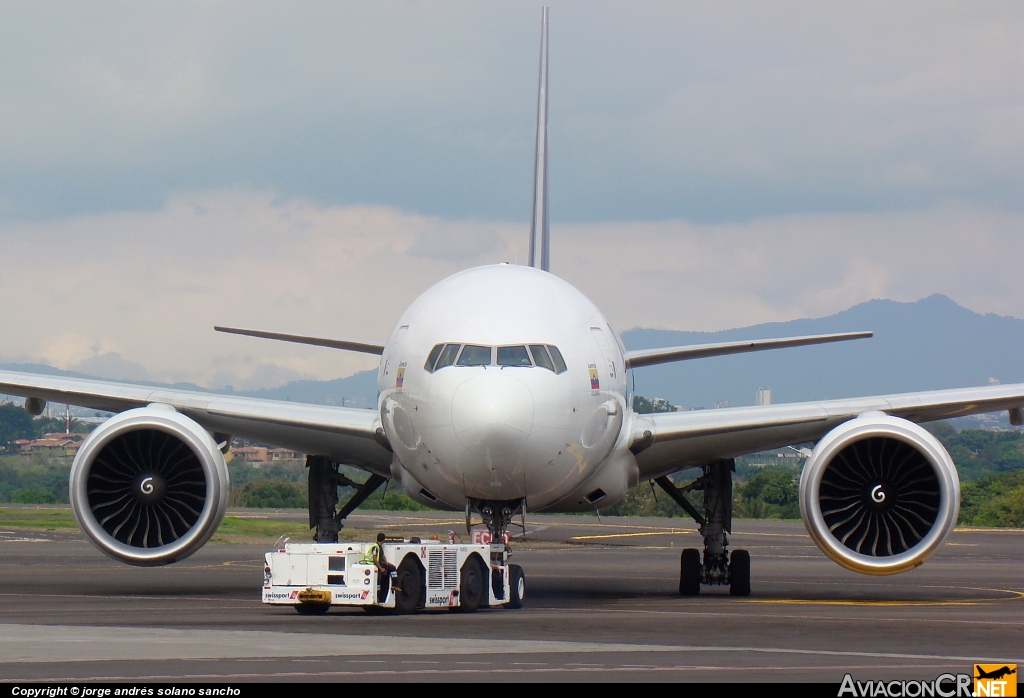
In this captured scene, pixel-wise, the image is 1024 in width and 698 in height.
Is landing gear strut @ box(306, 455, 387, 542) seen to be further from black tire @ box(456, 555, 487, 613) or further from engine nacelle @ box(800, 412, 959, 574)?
engine nacelle @ box(800, 412, 959, 574)

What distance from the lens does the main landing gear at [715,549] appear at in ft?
71.5

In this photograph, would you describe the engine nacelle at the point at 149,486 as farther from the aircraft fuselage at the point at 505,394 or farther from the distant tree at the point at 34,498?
the distant tree at the point at 34,498

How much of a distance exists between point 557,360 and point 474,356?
1014mm

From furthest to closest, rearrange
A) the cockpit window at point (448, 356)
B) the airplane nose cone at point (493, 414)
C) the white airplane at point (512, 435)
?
the cockpit window at point (448, 356)
the white airplane at point (512, 435)
the airplane nose cone at point (493, 414)

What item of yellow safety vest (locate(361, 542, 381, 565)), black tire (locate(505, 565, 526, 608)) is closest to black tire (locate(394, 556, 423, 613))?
yellow safety vest (locate(361, 542, 381, 565))

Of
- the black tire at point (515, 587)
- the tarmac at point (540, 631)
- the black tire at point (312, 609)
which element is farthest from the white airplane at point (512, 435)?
the black tire at point (312, 609)

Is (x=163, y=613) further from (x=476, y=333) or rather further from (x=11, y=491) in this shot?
(x=11, y=491)

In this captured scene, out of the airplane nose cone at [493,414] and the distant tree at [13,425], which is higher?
the distant tree at [13,425]

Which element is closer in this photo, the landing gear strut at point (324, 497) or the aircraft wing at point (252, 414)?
the aircraft wing at point (252, 414)

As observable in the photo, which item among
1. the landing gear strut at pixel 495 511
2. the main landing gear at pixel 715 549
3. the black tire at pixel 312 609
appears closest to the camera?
the black tire at pixel 312 609

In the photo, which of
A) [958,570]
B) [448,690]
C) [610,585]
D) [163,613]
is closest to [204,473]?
[163,613]

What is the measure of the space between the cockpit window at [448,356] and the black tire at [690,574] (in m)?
6.15

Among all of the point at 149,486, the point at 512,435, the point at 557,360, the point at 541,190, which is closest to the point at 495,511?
the point at 557,360

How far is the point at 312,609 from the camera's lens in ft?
57.4
